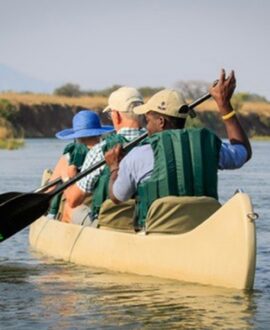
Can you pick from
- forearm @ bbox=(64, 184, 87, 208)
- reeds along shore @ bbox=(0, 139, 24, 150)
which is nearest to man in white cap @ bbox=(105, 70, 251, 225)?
forearm @ bbox=(64, 184, 87, 208)

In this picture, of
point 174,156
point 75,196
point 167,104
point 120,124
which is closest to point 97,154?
point 120,124

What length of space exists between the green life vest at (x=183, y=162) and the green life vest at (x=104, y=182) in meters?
1.21

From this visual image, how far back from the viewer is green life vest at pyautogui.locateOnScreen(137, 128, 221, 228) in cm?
945

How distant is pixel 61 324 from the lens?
27.8ft

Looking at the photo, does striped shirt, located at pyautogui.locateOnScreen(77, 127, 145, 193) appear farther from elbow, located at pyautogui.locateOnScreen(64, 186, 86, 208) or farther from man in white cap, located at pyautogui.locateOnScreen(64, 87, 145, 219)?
elbow, located at pyautogui.locateOnScreen(64, 186, 86, 208)

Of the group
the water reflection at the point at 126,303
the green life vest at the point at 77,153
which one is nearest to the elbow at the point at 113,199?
the water reflection at the point at 126,303

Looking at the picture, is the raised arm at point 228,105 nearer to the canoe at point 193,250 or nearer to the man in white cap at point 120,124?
the canoe at point 193,250

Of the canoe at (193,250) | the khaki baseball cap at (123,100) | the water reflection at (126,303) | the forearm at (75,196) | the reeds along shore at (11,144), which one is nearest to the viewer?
the water reflection at (126,303)

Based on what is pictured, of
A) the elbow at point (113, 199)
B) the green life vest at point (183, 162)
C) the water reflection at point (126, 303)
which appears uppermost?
the green life vest at point (183, 162)

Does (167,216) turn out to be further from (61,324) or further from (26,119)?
(26,119)

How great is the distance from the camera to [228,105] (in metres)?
9.76

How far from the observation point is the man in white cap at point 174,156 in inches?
373

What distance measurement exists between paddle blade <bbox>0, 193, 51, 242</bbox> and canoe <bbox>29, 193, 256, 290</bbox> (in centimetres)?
41

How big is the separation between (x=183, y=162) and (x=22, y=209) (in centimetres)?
186
